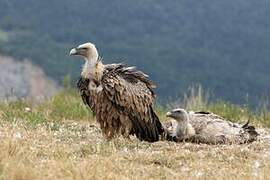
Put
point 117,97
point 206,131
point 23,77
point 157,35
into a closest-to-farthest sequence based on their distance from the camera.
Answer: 1. point 117,97
2. point 206,131
3. point 23,77
4. point 157,35

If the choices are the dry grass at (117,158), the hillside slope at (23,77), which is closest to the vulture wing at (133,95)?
the dry grass at (117,158)

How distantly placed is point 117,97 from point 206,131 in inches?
49.8

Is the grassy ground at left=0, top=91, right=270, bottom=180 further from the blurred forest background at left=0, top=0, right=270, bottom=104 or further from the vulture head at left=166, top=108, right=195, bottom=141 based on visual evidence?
the blurred forest background at left=0, top=0, right=270, bottom=104

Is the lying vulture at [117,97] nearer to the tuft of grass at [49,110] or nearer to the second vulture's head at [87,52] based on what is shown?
the second vulture's head at [87,52]

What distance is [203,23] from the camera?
4122 centimetres

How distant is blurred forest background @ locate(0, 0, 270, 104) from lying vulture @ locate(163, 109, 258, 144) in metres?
17.8

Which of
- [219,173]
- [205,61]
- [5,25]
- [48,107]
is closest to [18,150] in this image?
[219,173]

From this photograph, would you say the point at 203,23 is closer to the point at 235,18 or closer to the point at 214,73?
the point at 235,18

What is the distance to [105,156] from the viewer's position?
25.5 feet

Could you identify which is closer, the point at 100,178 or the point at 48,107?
the point at 100,178

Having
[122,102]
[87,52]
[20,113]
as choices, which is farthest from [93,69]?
[20,113]

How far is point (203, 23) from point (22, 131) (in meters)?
32.4

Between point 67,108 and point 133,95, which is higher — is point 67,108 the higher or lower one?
the higher one

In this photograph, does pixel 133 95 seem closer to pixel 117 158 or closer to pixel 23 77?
pixel 117 158
